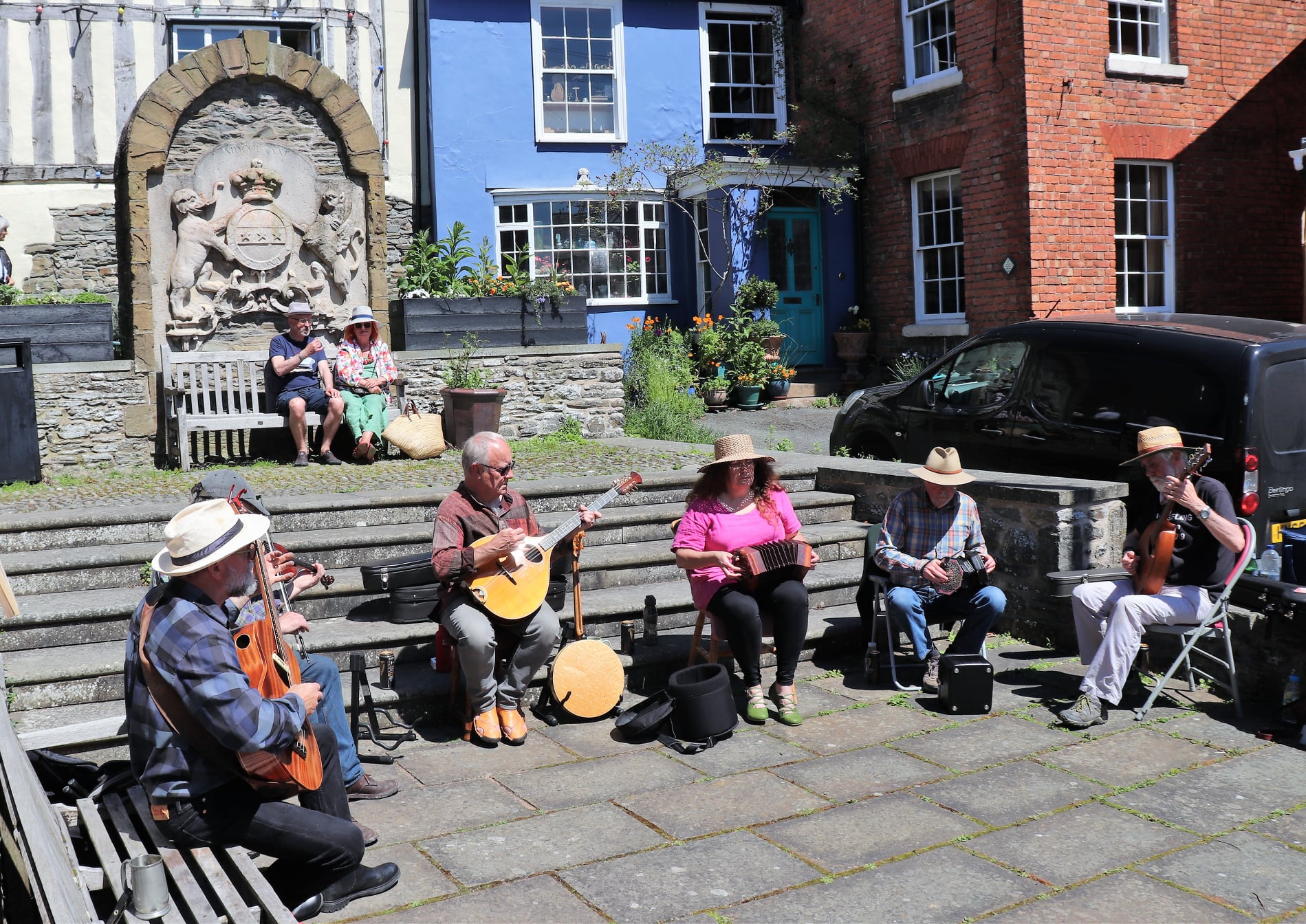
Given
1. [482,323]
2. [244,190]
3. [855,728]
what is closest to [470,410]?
[482,323]

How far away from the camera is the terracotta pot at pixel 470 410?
35.2 feet

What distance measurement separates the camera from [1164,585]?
5602mm

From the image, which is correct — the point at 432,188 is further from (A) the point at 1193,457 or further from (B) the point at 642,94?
(A) the point at 1193,457

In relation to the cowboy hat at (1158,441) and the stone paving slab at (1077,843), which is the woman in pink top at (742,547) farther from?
Result: the cowboy hat at (1158,441)

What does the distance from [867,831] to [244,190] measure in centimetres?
919

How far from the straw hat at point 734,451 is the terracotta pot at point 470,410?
208 inches

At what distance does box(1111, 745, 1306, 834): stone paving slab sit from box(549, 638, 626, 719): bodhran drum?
87.9 inches

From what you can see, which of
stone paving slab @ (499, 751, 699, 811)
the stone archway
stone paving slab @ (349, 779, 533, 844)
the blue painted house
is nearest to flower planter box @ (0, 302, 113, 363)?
the stone archway

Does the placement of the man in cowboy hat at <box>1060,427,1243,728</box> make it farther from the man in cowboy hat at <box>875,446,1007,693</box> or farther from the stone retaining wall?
the stone retaining wall

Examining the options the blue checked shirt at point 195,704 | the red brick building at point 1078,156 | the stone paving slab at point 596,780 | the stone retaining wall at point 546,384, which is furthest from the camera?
the red brick building at point 1078,156

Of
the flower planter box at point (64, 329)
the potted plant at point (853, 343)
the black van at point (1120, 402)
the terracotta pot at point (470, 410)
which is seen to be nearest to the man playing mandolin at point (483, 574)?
the black van at point (1120, 402)

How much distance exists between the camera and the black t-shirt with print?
18.1 feet

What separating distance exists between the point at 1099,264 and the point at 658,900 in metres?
11.9

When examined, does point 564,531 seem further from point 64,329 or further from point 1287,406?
point 64,329
